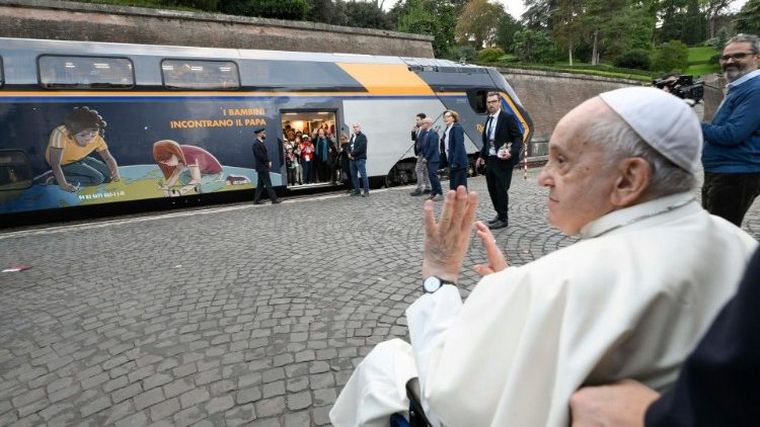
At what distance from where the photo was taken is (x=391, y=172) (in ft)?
41.6

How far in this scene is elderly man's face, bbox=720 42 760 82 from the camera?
2895mm

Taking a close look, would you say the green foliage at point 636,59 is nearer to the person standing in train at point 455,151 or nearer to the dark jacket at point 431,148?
the dark jacket at point 431,148

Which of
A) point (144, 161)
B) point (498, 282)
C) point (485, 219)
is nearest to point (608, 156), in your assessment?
point (498, 282)

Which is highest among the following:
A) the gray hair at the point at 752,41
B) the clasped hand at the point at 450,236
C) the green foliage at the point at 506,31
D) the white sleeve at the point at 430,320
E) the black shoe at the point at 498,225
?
the green foliage at the point at 506,31

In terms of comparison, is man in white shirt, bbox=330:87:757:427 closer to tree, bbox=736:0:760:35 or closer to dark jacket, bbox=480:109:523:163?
dark jacket, bbox=480:109:523:163

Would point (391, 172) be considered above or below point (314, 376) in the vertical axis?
above

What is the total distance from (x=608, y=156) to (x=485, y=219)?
5701mm

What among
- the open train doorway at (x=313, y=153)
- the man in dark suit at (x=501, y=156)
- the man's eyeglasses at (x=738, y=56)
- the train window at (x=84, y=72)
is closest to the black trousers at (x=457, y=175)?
the man in dark suit at (x=501, y=156)

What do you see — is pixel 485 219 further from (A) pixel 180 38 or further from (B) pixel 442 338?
(A) pixel 180 38

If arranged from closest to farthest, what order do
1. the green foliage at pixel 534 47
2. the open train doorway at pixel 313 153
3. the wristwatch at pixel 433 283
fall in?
1. the wristwatch at pixel 433 283
2. the open train doorway at pixel 313 153
3. the green foliage at pixel 534 47

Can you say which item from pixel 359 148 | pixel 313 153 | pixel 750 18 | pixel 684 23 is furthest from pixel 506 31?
pixel 359 148

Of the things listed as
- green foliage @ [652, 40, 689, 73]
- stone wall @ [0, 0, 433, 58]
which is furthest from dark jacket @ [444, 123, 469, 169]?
green foliage @ [652, 40, 689, 73]

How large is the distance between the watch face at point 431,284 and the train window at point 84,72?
9.92 meters

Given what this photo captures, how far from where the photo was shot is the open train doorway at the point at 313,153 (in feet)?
39.4
